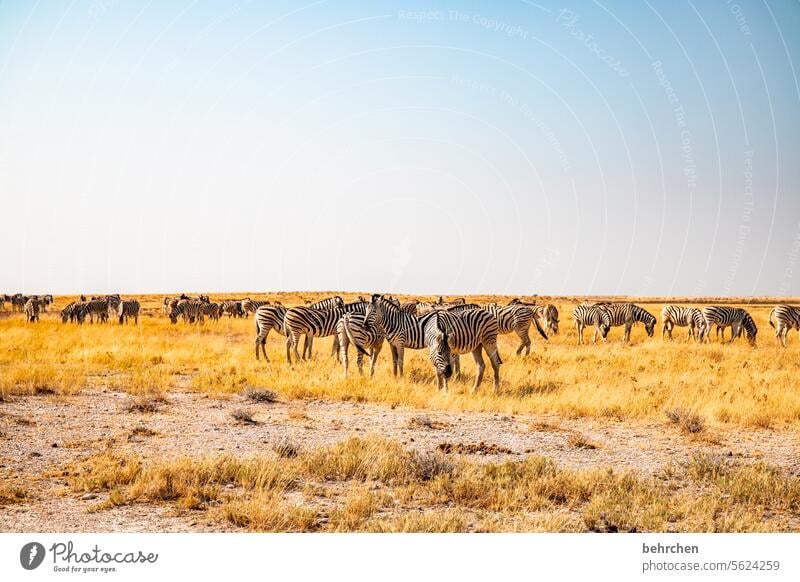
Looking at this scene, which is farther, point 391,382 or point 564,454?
point 391,382

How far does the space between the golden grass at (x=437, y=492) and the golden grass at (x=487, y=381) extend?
4923mm

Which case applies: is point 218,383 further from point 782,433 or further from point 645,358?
point 645,358

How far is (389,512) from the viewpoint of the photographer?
24.4 ft

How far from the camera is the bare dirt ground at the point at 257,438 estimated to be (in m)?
7.56

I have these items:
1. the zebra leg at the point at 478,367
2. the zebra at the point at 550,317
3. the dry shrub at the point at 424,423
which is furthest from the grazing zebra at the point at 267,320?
the zebra at the point at 550,317

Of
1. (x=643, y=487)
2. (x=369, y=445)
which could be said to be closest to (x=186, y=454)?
(x=369, y=445)

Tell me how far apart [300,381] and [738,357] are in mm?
16205

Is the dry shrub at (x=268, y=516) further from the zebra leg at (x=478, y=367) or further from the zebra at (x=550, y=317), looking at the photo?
the zebra at (x=550, y=317)

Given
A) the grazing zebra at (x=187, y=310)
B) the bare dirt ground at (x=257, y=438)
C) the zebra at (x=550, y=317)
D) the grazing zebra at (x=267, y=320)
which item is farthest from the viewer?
the grazing zebra at (x=187, y=310)

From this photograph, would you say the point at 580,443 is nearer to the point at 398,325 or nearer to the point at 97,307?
the point at 398,325

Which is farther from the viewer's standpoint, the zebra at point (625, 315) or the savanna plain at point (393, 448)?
the zebra at point (625, 315)
